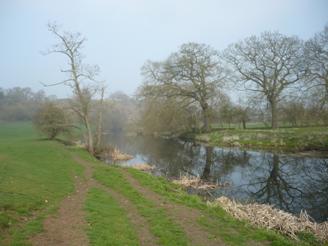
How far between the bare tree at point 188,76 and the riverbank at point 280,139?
7267 millimetres

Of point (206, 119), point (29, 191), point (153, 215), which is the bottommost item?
point (153, 215)

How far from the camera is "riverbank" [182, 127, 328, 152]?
Result: 27452 millimetres

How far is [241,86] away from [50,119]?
2397cm

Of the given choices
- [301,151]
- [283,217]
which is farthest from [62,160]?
[301,151]

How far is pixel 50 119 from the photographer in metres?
30.5

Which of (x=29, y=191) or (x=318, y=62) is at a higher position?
(x=318, y=62)

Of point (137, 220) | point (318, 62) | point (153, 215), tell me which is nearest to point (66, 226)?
point (137, 220)

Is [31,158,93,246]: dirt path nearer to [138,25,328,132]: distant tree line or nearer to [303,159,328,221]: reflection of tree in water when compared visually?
[303,159,328,221]: reflection of tree in water

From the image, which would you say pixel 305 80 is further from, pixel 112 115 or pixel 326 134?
pixel 112 115

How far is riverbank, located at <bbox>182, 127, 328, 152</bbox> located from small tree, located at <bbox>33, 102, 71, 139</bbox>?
688 inches

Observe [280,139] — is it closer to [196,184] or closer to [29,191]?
[196,184]

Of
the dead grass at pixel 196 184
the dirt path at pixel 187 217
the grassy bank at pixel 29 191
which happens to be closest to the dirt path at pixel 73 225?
the grassy bank at pixel 29 191

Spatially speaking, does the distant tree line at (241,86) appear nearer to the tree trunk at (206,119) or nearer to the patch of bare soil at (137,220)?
the tree trunk at (206,119)

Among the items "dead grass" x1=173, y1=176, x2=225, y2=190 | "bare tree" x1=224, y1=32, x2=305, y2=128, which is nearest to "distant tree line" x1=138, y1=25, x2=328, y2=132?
"bare tree" x1=224, y1=32, x2=305, y2=128
